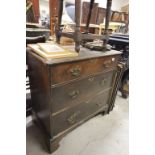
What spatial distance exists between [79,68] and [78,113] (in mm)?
426

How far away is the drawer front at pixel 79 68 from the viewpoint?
0.84m

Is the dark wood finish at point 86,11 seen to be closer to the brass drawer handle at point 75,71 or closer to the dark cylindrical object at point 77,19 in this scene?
the dark cylindrical object at point 77,19

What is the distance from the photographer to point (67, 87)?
94 centimetres

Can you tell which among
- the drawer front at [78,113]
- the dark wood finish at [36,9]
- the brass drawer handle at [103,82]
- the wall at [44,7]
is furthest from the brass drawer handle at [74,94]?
the wall at [44,7]

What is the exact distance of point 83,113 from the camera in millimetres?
1231

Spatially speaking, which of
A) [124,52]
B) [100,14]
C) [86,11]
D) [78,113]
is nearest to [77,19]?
[78,113]

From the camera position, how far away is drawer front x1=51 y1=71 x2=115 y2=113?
92cm

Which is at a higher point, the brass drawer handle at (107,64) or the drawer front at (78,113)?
the brass drawer handle at (107,64)

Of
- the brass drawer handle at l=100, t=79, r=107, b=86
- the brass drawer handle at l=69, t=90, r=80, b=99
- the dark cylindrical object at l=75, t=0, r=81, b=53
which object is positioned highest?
the dark cylindrical object at l=75, t=0, r=81, b=53

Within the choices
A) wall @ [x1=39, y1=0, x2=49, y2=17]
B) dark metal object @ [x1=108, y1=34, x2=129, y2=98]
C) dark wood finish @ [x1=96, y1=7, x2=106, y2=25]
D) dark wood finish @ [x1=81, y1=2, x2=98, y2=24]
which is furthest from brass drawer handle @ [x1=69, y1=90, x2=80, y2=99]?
dark wood finish @ [x1=96, y1=7, x2=106, y2=25]

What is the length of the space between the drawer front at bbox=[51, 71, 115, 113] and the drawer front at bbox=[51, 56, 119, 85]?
0.05 meters

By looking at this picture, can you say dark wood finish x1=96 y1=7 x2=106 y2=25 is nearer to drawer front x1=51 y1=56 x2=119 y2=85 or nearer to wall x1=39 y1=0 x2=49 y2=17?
wall x1=39 y1=0 x2=49 y2=17
